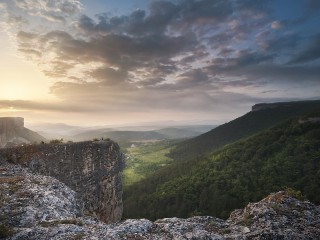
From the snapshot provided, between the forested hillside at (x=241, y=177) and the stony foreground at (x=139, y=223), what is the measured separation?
6069 centimetres

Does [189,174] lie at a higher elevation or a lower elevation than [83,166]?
lower

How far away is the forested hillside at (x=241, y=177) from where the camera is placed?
86.1 metres

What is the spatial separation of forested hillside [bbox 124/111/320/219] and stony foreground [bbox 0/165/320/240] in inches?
2389

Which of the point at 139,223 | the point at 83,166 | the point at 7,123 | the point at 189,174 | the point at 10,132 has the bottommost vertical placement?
the point at 189,174

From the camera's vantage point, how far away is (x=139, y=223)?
1675 centimetres

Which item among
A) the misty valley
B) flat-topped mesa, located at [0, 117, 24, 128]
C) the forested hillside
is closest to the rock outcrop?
flat-topped mesa, located at [0, 117, 24, 128]

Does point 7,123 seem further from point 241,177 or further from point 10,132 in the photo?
point 241,177

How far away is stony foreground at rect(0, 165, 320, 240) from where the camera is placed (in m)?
15.1

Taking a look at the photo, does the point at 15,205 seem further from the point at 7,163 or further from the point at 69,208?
the point at 7,163

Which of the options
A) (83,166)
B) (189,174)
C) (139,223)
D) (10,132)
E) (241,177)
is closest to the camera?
(139,223)

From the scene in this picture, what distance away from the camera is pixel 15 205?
1864cm

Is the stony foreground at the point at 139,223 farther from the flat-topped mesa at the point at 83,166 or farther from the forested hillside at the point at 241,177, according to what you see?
the forested hillside at the point at 241,177

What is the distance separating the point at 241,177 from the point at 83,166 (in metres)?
79.6

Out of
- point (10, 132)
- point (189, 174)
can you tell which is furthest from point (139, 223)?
point (10, 132)
